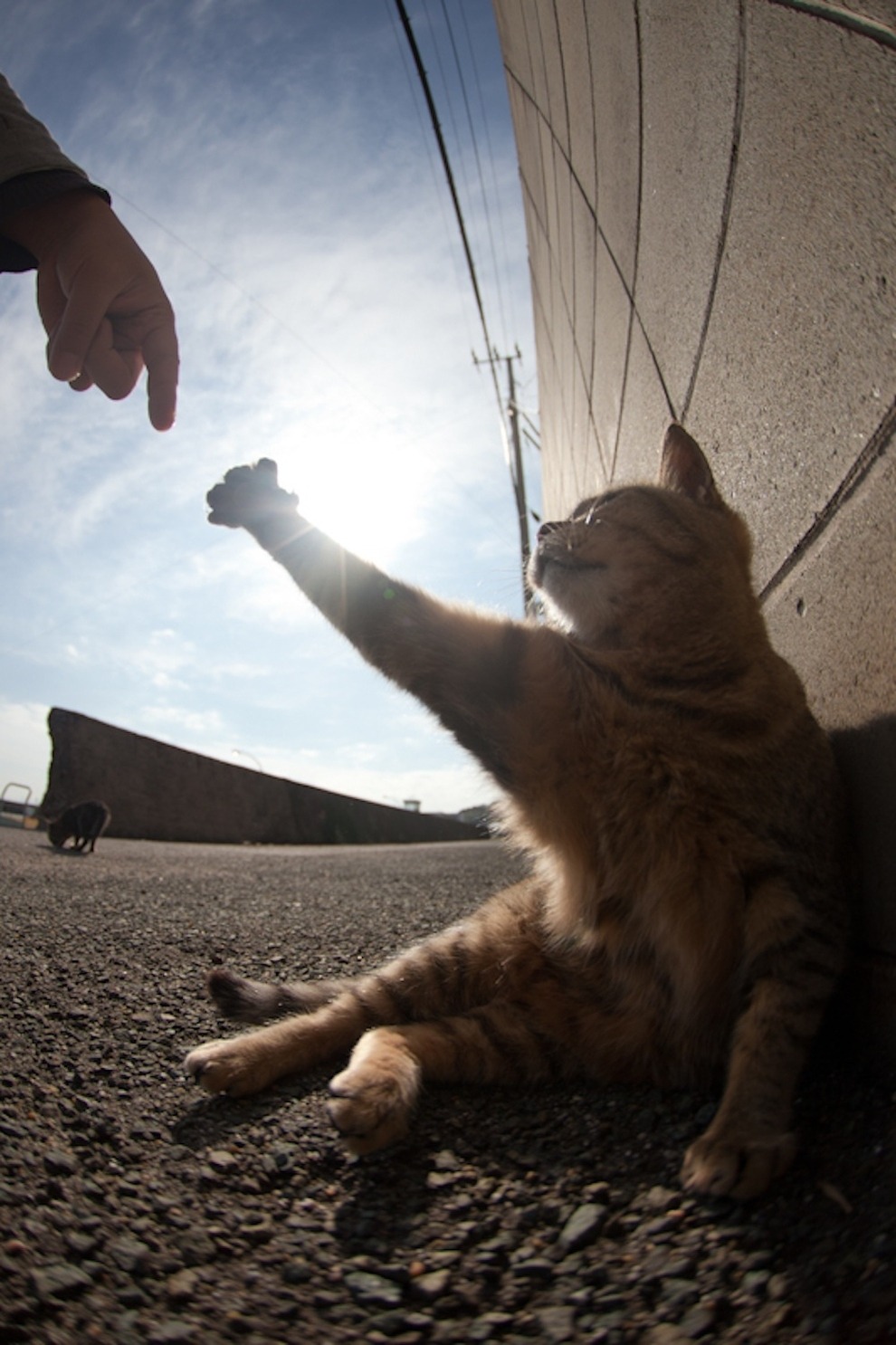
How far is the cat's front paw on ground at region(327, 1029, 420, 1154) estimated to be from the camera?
120 cm

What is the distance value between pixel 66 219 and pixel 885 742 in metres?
2.13

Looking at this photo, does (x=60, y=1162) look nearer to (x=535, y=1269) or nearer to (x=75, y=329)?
(x=535, y=1269)

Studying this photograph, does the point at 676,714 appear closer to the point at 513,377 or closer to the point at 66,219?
the point at 66,219

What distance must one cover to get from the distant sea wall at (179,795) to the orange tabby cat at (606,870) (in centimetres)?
789

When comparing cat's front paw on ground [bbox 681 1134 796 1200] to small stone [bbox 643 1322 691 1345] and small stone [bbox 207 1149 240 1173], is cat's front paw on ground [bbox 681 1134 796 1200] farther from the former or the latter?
small stone [bbox 207 1149 240 1173]

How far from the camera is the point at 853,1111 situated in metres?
1.20

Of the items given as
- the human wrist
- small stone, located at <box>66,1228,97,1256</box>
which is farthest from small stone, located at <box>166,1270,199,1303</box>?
the human wrist

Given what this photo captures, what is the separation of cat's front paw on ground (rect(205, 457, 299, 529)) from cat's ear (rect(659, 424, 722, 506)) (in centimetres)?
119

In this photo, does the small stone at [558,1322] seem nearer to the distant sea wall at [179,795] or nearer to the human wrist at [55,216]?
the human wrist at [55,216]

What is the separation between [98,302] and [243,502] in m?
0.56

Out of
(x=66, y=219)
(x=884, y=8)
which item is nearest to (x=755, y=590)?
(x=884, y=8)

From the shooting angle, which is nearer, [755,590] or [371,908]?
[755,590]

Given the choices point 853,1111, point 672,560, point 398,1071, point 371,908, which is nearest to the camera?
point 853,1111

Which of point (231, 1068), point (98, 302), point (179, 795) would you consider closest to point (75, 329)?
point (98, 302)
